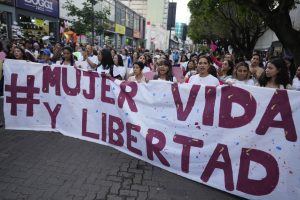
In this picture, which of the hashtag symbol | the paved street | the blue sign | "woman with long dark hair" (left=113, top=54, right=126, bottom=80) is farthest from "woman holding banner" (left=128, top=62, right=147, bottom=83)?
the blue sign

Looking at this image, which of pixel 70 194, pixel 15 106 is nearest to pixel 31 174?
pixel 70 194

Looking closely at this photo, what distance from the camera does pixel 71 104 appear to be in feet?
17.8

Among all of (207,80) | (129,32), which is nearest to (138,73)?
(207,80)

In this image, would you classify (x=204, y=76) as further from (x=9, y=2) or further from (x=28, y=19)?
(x=28, y=19)

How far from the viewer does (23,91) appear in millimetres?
5617

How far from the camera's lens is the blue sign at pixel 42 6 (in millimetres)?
21062

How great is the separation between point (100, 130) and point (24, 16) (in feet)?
64.1

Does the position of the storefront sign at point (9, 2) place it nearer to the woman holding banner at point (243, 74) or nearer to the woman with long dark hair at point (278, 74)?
the woman holding banner at point (243, 74)

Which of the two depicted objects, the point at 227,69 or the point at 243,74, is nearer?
the point at 243,74

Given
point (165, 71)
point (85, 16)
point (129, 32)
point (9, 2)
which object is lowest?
point (165, 71)

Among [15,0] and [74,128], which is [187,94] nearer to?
[74,128]

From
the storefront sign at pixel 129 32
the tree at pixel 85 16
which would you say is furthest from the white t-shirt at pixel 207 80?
the storefront sign at pixel 129 32

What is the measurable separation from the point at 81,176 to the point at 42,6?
74.1 ft

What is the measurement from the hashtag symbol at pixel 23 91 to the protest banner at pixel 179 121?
18mm
